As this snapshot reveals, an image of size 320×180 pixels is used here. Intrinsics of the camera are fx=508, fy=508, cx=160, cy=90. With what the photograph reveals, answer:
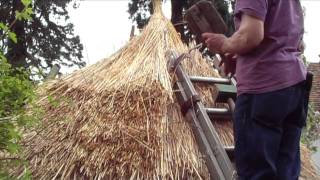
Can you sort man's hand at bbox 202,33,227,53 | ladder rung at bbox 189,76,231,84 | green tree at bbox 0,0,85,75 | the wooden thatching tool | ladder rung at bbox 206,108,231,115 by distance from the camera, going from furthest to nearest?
green tree at bbox 0,0,85,75 → ladder rung at bbox 189,76,231,84 → ladder rung at bbox 206,108,231,115 → the wooden thatching tool → man's hand at bbox 202,33,227,53

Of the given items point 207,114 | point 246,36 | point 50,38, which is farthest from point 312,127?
point 50,38

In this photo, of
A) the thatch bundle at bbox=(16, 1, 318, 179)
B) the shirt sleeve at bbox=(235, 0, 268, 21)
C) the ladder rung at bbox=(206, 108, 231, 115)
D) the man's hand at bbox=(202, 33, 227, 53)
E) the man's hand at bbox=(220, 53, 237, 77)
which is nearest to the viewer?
the shirt sleeve at bbox=(235, 0, 268, 21)

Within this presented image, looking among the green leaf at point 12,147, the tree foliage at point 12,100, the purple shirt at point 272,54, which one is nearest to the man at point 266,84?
the purple shirt at point 272,54

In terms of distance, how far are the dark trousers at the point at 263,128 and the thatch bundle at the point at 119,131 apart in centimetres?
69

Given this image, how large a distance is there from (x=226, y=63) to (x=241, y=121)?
50 centimetres

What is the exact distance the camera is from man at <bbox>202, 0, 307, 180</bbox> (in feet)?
7.04

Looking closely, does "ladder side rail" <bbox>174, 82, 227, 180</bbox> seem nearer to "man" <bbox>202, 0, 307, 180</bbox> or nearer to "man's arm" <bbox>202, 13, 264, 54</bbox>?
"man" <bbox>202, 0, 307, 180</bbox>

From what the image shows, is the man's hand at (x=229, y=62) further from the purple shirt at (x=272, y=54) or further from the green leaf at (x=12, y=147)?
the green leaf at (x=12, y=147)

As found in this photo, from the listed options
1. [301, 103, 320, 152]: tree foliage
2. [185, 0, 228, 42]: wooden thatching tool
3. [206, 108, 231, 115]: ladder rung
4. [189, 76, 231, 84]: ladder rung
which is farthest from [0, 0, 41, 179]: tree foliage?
[301, 103, 320, 152]: tree foliage

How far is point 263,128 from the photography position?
2.16m

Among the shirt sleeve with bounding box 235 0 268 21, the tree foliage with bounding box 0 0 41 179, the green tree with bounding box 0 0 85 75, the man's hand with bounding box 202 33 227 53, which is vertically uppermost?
the shirt sleeve with bounding box 235 0 268 21

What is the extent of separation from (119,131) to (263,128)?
109 centimetres

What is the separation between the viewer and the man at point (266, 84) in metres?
2.15

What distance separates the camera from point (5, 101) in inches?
94.0
